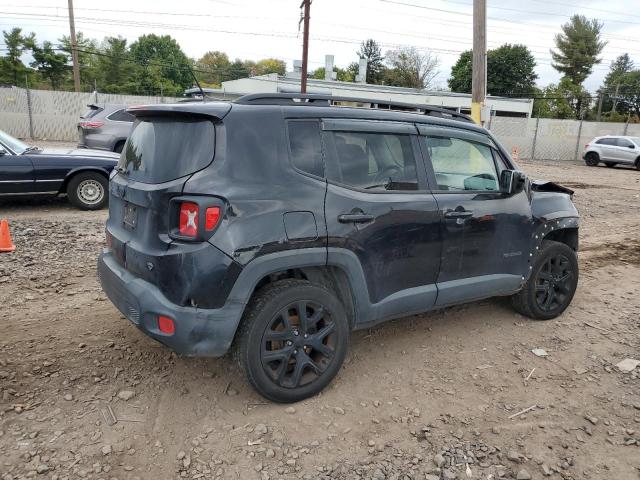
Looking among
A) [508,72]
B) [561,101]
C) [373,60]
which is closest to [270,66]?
[373,60]

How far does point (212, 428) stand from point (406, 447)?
1.13m

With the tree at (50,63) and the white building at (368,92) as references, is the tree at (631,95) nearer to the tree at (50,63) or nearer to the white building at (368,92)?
the white building at (368,92)

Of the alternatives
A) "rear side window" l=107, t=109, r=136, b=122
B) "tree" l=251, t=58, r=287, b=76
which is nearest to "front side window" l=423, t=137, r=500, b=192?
"rear side window" l=107, t=109, r=136, b=122

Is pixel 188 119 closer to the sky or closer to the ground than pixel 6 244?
closer to the sky

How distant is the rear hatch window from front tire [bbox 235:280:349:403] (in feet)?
2.83

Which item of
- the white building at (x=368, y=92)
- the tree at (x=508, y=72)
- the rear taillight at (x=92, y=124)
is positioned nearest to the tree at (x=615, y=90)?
the tree at (x=508, y=72)

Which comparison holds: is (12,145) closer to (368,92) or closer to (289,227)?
(289,227)

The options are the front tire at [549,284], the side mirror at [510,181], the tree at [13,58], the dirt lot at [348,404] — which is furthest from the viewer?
the tree at [13,58]

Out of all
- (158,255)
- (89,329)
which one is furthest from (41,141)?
(158,255)

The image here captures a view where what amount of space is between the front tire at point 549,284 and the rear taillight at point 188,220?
3.10m

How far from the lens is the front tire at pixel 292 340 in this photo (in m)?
2.96

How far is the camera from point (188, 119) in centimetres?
301

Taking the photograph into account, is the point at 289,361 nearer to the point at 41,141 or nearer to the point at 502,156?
the point at 502,156

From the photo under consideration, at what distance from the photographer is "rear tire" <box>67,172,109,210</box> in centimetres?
808
